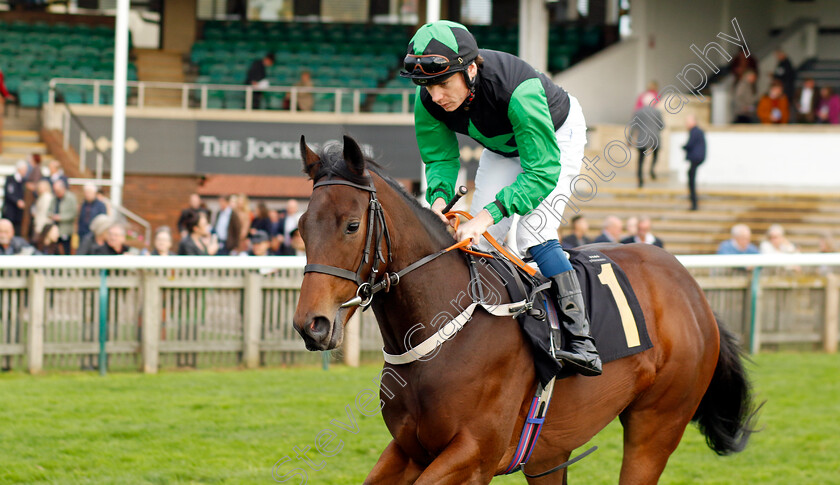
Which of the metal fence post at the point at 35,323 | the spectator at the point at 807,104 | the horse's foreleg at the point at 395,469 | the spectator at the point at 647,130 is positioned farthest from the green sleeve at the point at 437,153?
the spectator at the point at 807,104

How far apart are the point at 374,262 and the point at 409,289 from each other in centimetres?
→ 22

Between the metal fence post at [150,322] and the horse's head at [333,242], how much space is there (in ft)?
17.8

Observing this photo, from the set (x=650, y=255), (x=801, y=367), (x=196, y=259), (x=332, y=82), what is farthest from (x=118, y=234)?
(x=332, y=82)

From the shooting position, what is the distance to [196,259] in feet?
27.0

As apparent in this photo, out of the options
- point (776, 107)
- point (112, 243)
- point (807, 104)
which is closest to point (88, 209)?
point (112, 243)

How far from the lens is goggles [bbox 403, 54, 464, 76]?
3.18 metres

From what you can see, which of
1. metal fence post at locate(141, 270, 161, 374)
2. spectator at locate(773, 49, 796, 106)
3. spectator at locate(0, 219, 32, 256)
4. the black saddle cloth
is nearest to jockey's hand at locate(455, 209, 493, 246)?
the black saddle cloth

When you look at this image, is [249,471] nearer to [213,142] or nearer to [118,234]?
[118,234]

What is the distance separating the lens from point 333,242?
292cm

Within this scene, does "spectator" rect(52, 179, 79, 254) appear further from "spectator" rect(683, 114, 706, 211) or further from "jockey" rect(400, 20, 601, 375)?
"jockey" rect(400, 20, 601, 375)

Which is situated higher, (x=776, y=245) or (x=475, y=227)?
(x=475, y=227)

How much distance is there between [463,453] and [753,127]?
14582mm

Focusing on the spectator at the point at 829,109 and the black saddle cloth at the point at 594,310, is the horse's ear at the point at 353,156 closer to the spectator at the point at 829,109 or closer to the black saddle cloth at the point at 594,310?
the black saddle cloth at the point at 594,310

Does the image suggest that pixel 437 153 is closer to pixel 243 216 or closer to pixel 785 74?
pixel 243 216
